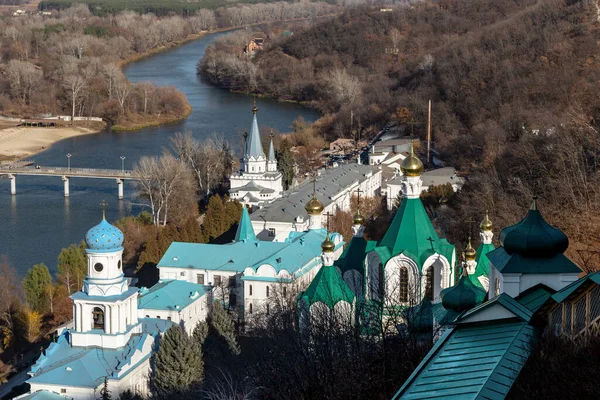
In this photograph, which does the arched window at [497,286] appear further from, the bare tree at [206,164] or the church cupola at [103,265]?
the bare tree at [206,164]

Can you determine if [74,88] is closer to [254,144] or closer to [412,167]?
[254,144]

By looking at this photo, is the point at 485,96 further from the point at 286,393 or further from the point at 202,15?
the point at 202,15

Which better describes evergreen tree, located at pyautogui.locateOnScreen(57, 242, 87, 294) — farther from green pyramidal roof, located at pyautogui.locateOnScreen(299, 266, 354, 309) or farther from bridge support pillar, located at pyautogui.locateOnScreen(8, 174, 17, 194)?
bridge support pillar, located at pyautogui.locateOnScreen(8, 174, 17, 194)

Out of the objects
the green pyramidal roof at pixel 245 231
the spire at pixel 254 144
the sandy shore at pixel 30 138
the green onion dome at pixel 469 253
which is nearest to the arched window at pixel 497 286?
the green onion dome at pixel 469 253

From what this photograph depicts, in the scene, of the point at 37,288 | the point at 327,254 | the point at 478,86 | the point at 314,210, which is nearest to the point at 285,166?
the point at 37,288

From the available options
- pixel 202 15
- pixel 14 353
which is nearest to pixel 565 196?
pixel 14 353

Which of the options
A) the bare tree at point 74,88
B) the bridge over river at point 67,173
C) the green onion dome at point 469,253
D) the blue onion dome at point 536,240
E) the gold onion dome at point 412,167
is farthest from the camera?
the bare tree at point 74,88
